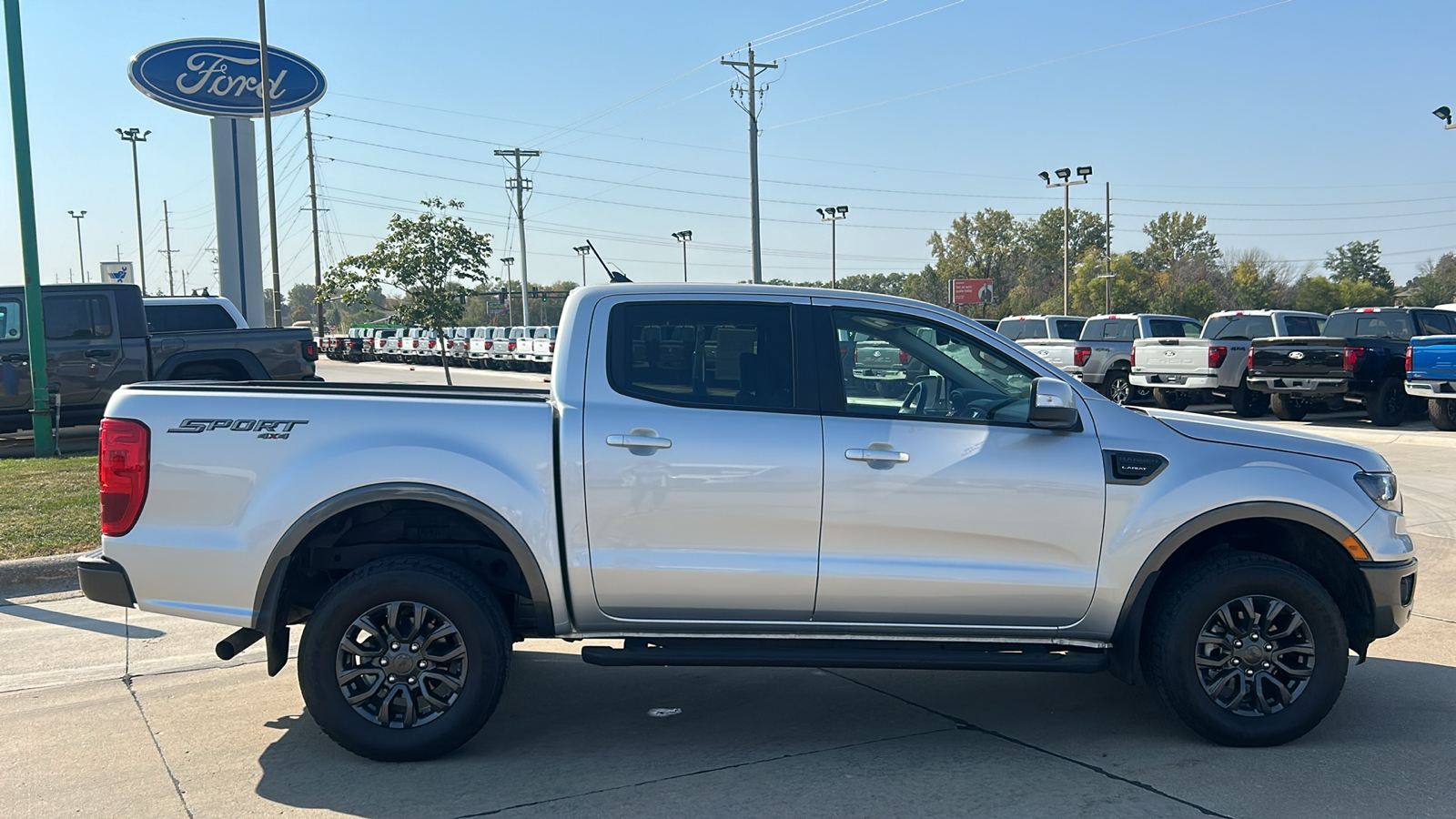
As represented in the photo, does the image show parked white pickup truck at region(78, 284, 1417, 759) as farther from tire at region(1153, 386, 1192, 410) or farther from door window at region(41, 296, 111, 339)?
tire at region(1153, 386, 1192, 410)

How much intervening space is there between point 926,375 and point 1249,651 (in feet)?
5.70

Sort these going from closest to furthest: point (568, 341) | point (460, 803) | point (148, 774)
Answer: point (460, 803) < point (148, 774) < point (568, 341)

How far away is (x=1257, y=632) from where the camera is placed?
4.79 metres

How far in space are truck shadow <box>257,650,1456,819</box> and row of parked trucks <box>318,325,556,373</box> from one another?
34.6m

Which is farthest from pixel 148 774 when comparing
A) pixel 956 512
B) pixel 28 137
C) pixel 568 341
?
pixel 28 137

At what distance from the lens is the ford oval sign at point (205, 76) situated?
97.1 ft

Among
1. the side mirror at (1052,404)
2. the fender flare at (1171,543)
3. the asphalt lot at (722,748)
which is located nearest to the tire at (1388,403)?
the asphalt lot at (722,748)

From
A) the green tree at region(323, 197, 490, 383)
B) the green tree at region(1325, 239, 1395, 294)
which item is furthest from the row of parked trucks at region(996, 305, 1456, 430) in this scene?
the green tree at region(1325, 239, 1395, 294)

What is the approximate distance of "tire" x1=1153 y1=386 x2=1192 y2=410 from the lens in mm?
21859

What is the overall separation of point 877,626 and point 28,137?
41.0 feet

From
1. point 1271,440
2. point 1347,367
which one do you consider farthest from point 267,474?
point 1347,367

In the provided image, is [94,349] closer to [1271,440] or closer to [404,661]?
[404,661]

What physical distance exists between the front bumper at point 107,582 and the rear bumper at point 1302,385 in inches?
677

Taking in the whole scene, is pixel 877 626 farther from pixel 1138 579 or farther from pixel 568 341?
pixel 568 341
